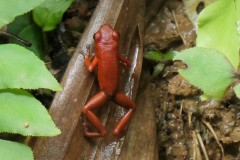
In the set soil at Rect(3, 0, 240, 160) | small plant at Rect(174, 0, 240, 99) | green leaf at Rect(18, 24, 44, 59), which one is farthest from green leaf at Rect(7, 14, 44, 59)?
small plant at Rect(174, 0, 240, 99)

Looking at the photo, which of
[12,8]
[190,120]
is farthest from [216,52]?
[12,8]

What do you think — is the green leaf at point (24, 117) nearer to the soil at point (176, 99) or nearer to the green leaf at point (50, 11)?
the soil at point (176, 99)

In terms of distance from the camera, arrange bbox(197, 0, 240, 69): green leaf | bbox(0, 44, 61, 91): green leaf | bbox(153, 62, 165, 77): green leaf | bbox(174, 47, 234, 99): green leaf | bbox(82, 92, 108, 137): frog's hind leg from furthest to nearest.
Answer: bbox(153, 62, 165, 77): green leaf
bbox(82, 92, 108, 137): frog's hind leg
bbox(197, 0, 240, 69): green leaf
bbox(174, 47, 234, 99): green leaf
bbox(0, 44, 61, 91): green leaf

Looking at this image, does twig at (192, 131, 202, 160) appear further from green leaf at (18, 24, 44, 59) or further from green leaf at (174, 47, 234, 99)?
green leaf at (18, 24, 44, 59)

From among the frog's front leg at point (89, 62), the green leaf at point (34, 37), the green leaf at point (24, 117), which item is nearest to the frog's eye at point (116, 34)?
the frog's front leg at point (89, 62)

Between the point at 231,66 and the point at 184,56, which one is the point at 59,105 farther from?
the point at 231,66

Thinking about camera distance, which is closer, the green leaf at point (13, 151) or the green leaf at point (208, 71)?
the green leaf at point (13, 151)

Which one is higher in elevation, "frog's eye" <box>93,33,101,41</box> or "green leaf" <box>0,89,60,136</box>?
"frog's eye" <box>93,33,101,41</box>

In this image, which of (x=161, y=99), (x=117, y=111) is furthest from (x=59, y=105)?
(x=161, y=99)
